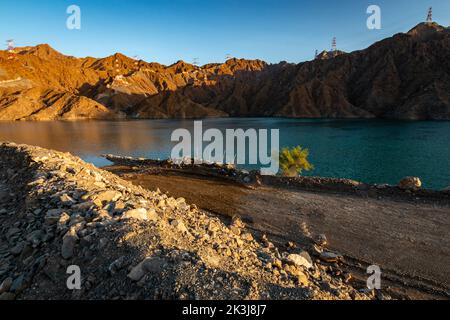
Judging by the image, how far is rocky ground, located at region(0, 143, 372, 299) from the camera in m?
4.67

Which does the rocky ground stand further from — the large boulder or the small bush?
the small bush

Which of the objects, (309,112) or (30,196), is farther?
(309,112)

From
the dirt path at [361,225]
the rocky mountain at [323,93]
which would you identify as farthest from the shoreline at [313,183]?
the rocky mountain at [323,93]

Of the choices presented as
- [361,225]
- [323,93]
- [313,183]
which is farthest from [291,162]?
[323,93]

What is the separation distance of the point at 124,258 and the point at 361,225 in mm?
9837

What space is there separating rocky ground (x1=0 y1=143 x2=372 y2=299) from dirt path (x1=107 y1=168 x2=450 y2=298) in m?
1.86

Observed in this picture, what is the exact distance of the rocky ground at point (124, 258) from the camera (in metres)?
4.67

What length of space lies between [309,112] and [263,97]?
49015 millimetres

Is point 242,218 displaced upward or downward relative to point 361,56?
downward

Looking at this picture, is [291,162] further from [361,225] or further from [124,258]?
[124,258]
